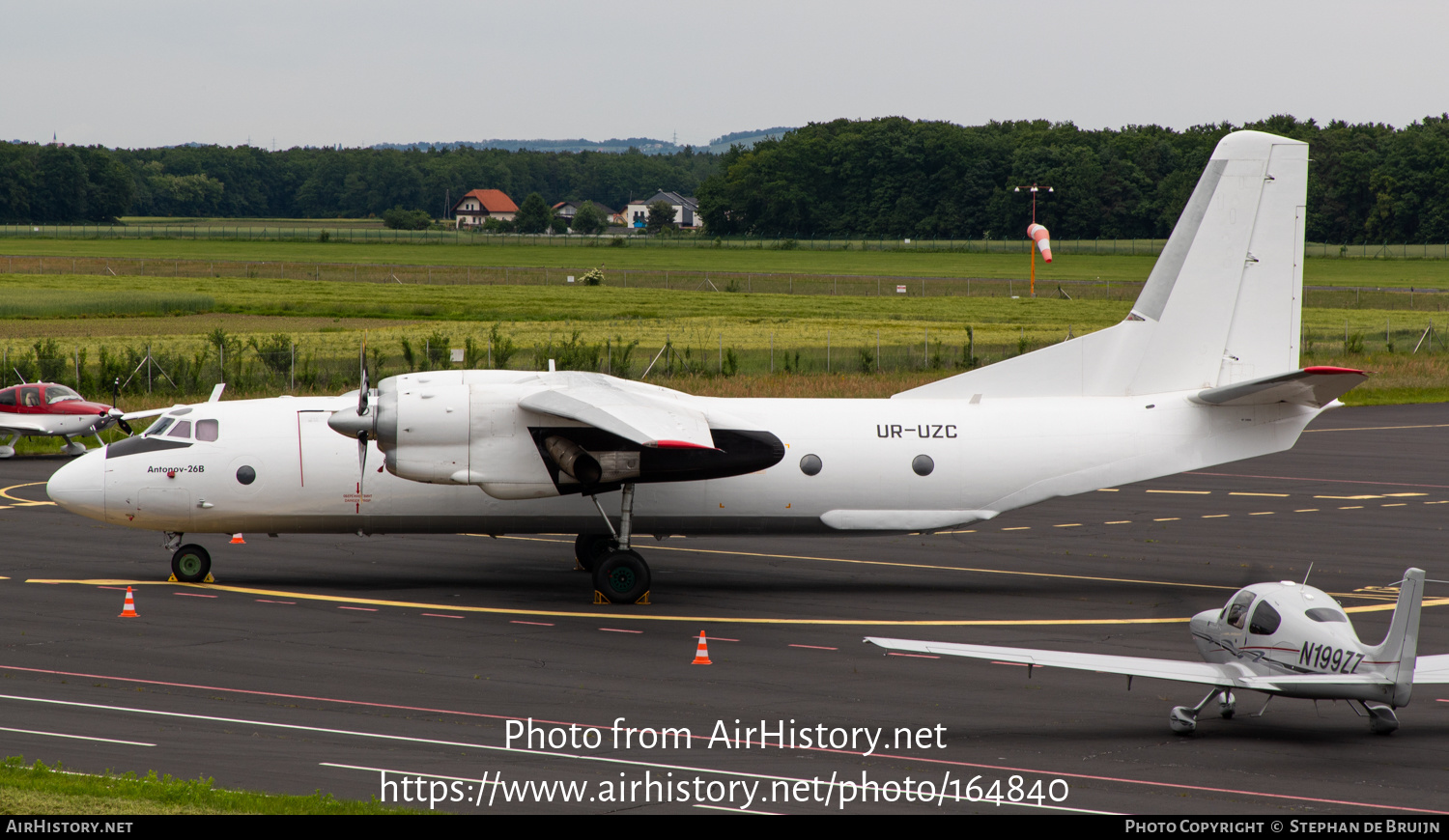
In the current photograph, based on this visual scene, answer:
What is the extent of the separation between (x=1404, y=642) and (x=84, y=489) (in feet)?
67.2

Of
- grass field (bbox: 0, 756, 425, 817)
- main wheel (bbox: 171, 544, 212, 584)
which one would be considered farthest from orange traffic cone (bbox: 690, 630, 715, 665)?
main wheel (bbox: 171, 544, 212, 584)

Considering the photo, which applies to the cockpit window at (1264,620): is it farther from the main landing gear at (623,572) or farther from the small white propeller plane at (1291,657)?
the main landing gear at (623,572)

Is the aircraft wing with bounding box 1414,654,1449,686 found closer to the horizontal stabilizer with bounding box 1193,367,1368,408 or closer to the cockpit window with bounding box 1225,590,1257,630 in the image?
the cockpit window with bounding box 1225,590,1257,630

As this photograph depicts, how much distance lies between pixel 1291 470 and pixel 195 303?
232 feet

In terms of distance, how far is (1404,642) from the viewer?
13.8 metres

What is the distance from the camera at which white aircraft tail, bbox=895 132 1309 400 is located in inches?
963

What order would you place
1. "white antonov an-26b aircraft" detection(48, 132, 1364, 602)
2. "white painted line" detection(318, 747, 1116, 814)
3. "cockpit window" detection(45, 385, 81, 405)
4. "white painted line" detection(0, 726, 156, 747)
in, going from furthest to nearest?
"cockpit window" detection(45, 385, 81, 405) < "white antonov an-26b aircraft" detection(48, 132, 1364, 602) < "white painted line" detection(0, 726, 156, 747) < "white painted line" detection(318, 747, 1116, 814)

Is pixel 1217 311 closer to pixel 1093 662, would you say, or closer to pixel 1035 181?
pixel 1093 662

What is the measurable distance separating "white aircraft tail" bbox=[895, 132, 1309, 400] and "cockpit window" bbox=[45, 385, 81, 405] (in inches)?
1003

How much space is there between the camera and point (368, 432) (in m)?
22.0

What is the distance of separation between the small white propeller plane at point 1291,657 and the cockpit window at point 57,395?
101 feet
